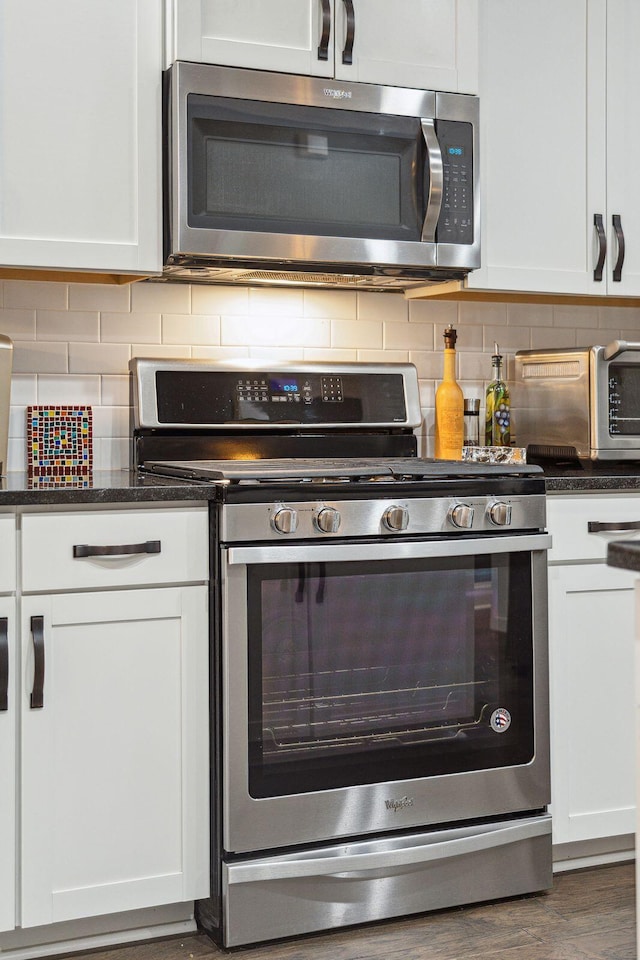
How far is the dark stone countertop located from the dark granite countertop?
3.54ft

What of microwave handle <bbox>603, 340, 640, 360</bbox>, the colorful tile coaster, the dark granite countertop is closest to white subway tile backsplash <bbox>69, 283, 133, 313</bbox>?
the colorful tile coaster

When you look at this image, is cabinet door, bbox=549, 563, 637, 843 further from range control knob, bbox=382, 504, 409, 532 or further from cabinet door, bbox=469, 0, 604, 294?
cabinet door, bbox=469, 0, 604, 294

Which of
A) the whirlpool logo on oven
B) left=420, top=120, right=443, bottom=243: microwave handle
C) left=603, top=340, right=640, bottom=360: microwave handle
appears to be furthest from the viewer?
left=603, top=340, right=640, bottom=360: microwave handle

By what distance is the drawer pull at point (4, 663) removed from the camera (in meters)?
1.96

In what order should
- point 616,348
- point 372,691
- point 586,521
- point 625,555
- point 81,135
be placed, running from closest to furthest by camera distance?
point 625,555
point 372,691
point 81,135
point 586,521
point 616,348

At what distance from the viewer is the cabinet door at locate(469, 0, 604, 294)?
2.73 metres

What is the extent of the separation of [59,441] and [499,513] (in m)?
1.06

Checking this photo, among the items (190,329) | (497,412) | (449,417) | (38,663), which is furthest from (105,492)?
(497,412)

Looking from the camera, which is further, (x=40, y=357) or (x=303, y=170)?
(x=40, y=357)

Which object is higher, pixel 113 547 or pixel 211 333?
pixel 211 333

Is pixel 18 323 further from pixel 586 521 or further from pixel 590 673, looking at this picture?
pixel 590 673

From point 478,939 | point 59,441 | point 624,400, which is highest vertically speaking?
point 624,400

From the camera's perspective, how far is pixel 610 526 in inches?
96.8

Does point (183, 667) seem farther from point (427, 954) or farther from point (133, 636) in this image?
point (427, 954)
